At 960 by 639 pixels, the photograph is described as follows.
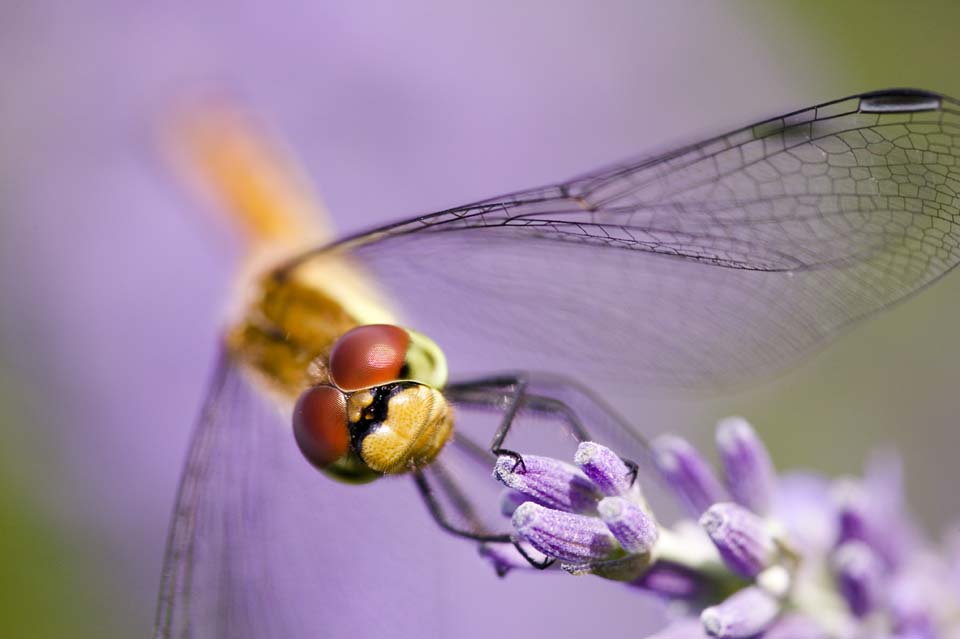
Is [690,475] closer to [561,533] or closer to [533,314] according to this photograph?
[561,533]

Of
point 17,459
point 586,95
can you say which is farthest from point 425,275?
point 586,95

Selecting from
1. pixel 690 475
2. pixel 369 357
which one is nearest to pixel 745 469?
pixel 690 475

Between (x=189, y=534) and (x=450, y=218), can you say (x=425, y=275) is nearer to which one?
(x=450, y=218)

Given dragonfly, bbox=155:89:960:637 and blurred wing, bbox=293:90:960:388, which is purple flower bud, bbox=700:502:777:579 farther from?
blurred wing, bbox=293:90:960:388

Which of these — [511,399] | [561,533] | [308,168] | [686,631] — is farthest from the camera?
[308,168]

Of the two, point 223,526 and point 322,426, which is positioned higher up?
point 322,426
